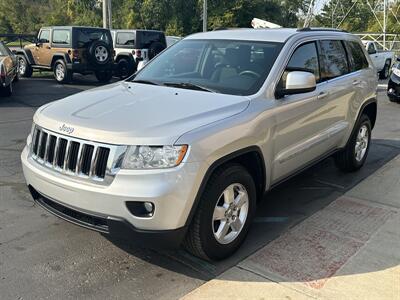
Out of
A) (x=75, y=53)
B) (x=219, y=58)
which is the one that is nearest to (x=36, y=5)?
(x=75, y=53)

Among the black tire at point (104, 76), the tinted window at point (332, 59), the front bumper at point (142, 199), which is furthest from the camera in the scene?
the black tire at point (104, 76)

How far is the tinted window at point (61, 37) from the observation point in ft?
47.5

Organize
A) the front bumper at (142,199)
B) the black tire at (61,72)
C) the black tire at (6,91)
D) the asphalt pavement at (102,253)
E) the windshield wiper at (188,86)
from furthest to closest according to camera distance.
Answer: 1. the black tire at (61,72)
2. the black tire at (6,91)
3. the windshield wiper at (188,86)
4. the asphalt pavement at (102,253)
5. the front bumper at (142,199)

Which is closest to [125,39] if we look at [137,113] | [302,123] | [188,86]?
[188,86]

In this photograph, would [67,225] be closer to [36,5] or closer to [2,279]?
[2,279]

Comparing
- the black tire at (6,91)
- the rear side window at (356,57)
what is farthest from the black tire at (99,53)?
the rear side window at (356,57)

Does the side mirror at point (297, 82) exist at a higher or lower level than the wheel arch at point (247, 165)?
higher

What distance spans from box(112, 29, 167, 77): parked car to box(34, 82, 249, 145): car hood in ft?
40.6

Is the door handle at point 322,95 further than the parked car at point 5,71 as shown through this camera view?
No

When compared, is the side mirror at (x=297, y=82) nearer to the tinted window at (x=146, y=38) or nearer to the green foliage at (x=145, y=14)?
the tinted window at (x=146, y=38)

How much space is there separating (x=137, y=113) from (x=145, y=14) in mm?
39156

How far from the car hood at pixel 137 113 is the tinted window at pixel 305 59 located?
910 mm

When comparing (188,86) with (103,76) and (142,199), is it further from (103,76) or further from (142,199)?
(103,76)

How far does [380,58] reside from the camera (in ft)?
62.6
